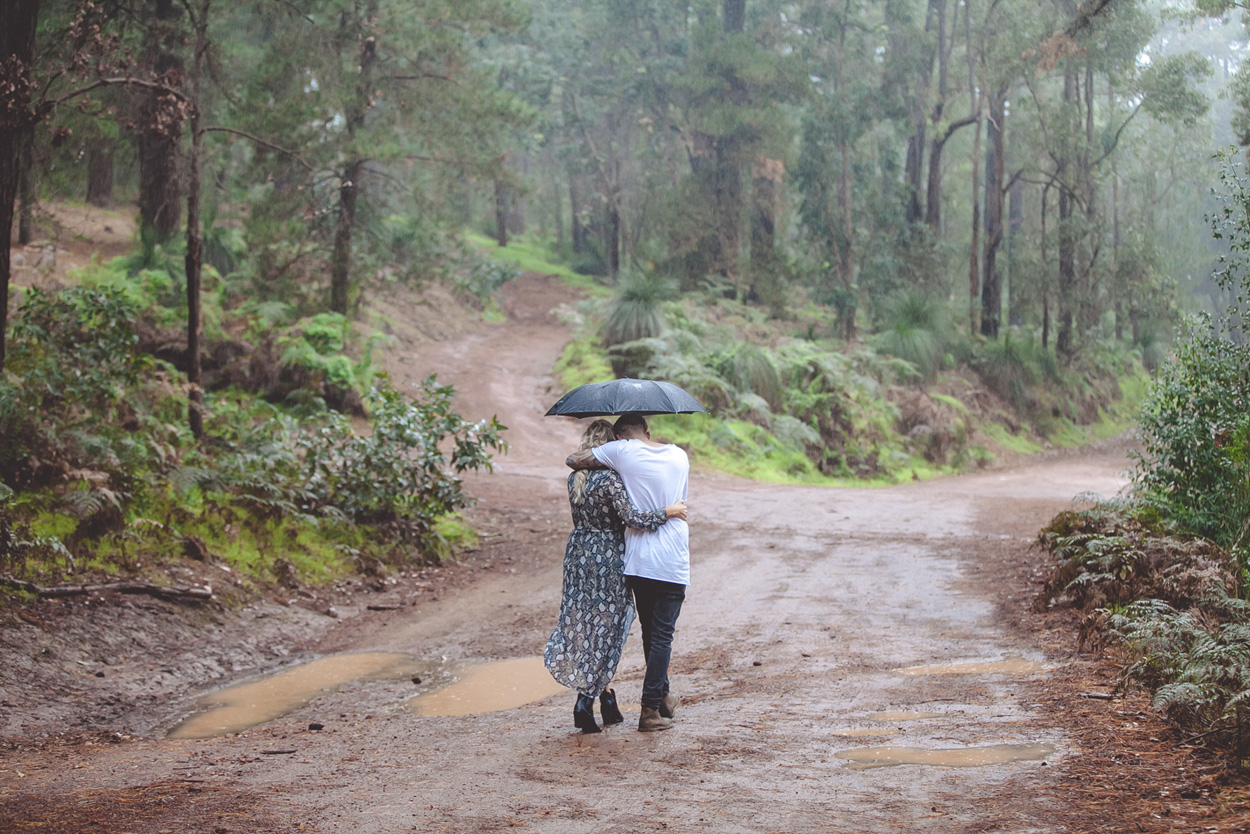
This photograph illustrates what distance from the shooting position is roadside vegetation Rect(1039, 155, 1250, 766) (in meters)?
4.95

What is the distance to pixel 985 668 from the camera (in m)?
6.54

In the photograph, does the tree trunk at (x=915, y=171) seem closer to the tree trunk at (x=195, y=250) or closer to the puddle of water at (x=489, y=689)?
the tree trunk at (x=195, y=250)

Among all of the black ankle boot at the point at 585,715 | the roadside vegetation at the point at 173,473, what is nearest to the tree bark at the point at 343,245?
the roadside vegetation at the point at 173,473

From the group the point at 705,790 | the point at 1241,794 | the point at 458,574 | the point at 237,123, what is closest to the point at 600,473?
the point at 705,790

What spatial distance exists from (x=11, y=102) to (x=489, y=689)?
6.50m

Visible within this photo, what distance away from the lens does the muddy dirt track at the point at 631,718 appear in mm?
4031

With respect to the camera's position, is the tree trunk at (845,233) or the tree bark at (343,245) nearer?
the tree bark at (343,245)

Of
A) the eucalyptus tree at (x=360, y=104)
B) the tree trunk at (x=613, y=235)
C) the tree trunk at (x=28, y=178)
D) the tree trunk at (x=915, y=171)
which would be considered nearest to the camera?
the tree trunk at (x=28, y=178)

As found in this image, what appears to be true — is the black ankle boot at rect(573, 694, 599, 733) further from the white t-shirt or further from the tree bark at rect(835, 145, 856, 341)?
the tree bark at rect(835, 145, 856, 341)

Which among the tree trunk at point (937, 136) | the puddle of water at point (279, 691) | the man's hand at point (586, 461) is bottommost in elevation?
the puddle of water at point (279, 691)

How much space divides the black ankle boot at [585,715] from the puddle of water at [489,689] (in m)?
1.18

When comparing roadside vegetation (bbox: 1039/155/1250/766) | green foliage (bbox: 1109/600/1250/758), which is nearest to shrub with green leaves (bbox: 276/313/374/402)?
roadside vegetation (bbox: 1039/155/1250/766)

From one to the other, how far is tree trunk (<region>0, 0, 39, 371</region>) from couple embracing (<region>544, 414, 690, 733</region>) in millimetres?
6370

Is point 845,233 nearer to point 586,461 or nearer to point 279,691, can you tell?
point 279,691
